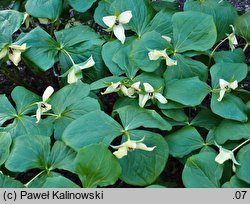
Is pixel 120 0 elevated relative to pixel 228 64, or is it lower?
elevated

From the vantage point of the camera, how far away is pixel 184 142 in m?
1.45

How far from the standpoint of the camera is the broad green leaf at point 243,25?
168cm

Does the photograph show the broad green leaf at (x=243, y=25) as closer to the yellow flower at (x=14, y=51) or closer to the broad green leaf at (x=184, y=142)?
the broad green leaf at (x=184, y=142)

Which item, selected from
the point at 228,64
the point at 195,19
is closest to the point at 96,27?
the point at 195,19

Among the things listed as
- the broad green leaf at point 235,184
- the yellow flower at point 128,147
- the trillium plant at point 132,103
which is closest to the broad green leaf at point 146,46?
the trillium plant at point 132,103

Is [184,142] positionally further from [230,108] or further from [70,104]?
[70,104]

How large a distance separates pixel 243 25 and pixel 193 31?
0.68ft

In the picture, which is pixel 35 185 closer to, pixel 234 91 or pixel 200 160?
pixel 200 160

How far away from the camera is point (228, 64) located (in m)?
1.55

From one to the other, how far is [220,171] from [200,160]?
2.5 inches

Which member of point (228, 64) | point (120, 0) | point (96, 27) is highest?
point (120, 0)

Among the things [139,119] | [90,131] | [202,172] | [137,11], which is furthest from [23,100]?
[202,172]

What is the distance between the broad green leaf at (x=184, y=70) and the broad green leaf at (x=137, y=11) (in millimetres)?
205

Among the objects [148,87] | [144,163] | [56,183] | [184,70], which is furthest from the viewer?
[184,70]
